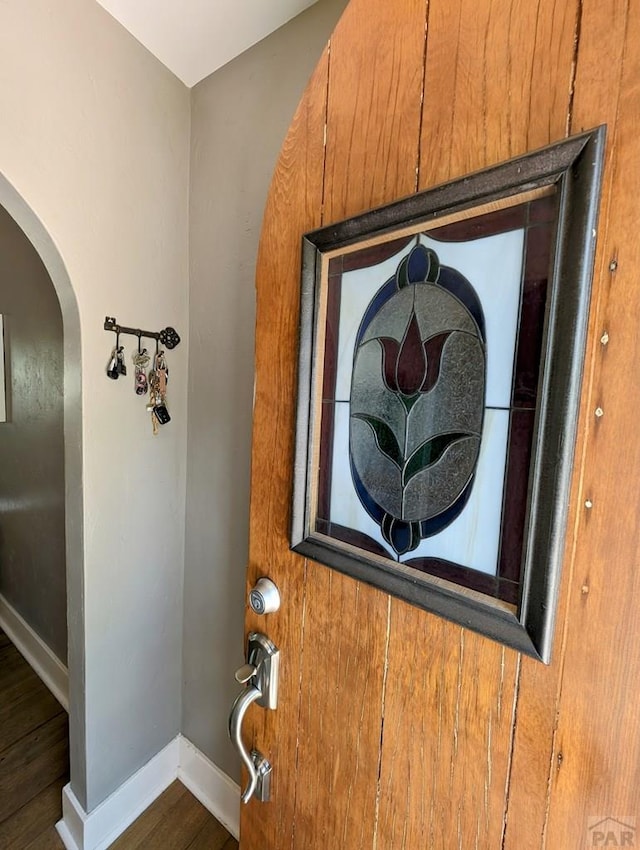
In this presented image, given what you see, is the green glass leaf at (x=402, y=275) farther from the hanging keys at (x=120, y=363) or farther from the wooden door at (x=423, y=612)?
the hanging keys at (x=120, y=363)

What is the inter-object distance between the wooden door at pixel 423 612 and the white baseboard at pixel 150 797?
2.63 ft

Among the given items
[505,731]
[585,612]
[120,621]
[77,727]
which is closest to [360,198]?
[585,612]

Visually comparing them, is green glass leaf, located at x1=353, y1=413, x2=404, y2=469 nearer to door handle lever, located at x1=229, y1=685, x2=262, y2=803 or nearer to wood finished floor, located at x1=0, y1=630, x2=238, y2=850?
door handle lever, located at x1=229, y1=685, x2=262, y2=803

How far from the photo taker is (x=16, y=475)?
182 cm

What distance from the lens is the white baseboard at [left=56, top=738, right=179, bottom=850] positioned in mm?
1064

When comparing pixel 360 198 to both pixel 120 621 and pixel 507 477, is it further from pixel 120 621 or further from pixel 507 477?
pixel 120 621

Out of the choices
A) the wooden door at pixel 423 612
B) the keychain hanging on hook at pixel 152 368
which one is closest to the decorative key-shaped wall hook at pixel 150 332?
the keychain hanging on hook at pixel 152 368

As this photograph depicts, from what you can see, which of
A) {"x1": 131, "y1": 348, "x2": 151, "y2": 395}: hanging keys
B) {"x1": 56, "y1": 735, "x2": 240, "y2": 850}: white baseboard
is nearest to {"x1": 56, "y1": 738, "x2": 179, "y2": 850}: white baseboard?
{"x1": 56, "y1": 735, "x2": 240, "y2": 850}: white baseboard

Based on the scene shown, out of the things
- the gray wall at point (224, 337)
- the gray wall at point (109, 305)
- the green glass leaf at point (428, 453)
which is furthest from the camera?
the gray wall at point (224, 337)

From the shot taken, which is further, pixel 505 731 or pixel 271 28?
pixel 271 28

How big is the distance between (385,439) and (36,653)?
2.26 m

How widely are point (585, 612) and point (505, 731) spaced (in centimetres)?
16

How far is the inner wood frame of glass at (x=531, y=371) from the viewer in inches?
12.5

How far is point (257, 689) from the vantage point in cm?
59
